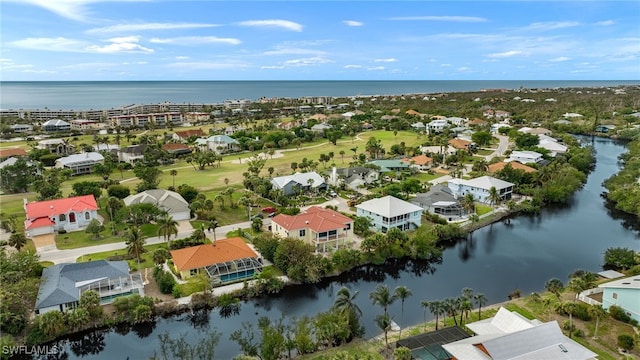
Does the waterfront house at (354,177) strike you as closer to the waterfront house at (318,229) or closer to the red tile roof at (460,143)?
the waterfront house at (318,229)

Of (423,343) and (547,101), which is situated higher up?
(547,101)

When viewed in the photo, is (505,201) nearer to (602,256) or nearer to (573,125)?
(602,256)

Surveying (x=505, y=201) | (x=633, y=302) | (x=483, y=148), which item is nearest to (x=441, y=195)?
(x=505, y=201)

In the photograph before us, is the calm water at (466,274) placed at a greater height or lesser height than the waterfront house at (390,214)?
lesser

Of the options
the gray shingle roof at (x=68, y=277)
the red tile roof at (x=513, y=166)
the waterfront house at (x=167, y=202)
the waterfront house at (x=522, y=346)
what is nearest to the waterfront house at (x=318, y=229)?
the waterfront house at (x=167, y=202)

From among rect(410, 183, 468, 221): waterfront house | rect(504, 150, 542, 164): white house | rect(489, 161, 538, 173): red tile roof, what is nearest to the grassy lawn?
rect(410, 183, 468, 221): waterfront house
